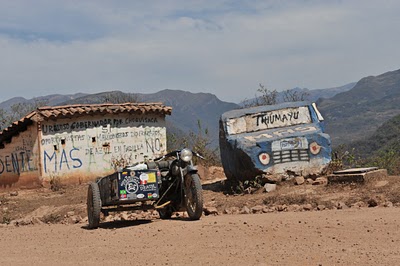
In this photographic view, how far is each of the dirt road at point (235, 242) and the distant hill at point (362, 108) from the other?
69.0 m

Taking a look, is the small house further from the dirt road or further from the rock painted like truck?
the dirt road

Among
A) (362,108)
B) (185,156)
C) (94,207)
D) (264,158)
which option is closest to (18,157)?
(264,158)

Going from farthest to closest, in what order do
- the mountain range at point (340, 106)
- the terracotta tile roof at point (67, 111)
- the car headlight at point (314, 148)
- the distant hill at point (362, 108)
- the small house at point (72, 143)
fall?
the distant hill at point (362, 108) < the mountain range at point (340, 106) < the small house at point (72, 143) < the terracotta tile roof at point (67, 111) < the car headlight at point (314, 148)

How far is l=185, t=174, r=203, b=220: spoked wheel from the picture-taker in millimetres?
9555

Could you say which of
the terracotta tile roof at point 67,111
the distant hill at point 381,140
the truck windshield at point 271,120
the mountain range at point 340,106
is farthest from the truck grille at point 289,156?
the distant hill at point 381,140

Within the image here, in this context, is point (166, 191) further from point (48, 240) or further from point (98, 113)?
point (98, 113)

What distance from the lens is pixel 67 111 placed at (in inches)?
857

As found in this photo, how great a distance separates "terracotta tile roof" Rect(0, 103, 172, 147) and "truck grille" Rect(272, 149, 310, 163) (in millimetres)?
9914

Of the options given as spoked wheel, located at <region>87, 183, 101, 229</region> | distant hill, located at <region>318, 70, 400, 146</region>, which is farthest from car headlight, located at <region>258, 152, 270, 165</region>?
distant hill, located at <region>318, 70, 400, 146</region>

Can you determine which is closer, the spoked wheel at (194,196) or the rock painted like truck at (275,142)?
the spoked wheel at (194,196)

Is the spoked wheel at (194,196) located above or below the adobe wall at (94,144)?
below

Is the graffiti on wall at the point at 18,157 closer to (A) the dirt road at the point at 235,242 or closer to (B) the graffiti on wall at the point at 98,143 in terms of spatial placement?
(B) the graffiti on wall at the point at 98,143

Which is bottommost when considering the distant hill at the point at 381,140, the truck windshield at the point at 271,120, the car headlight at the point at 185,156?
the distant hill at the point at 381,140

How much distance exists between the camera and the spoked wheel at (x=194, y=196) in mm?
9555
